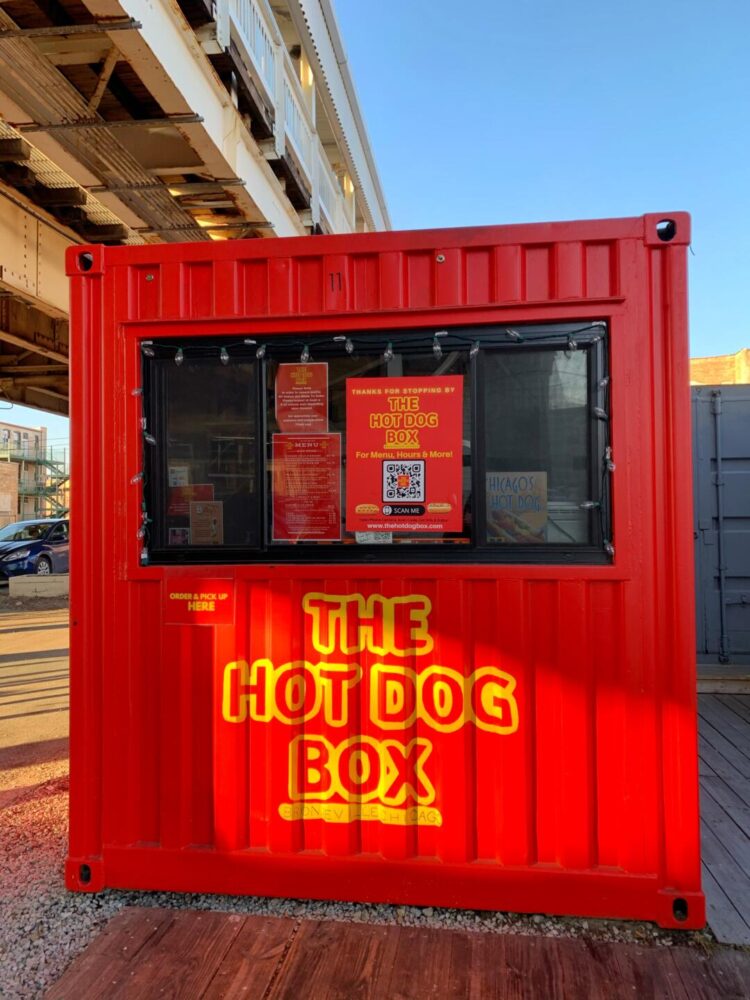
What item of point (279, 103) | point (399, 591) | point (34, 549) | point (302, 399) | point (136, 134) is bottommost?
point (34, 549)

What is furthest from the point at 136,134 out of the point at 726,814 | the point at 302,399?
the point at 726,814

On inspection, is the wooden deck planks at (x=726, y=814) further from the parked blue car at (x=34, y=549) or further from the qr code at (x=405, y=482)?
the parked blue car at (x=34, y=549)

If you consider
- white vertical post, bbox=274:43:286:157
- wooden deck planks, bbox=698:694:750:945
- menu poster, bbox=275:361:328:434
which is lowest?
wooden deck planks, bbox=698:694:750:945

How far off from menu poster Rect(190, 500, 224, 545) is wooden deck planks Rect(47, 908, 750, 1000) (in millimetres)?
1560

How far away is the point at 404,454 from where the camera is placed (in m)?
2.64

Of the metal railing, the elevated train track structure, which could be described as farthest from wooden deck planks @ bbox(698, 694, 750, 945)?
the metal railing

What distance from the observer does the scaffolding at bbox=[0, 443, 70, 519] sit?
44781 millimetres

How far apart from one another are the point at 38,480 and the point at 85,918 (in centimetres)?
5082

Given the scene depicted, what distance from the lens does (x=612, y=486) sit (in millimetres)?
2498

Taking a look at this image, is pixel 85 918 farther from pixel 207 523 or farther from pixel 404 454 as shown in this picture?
pixel 404 454

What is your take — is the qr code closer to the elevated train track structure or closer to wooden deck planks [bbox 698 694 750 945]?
wooden deck planks [bbox 698 694 750 945]

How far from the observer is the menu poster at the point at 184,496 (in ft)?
8.93

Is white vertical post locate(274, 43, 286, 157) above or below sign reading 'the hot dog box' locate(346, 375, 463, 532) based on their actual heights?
above

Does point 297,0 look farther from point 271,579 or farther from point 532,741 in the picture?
point 532,741
